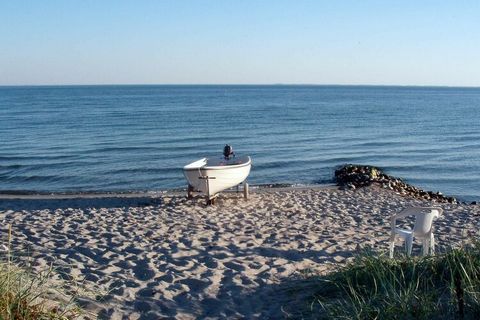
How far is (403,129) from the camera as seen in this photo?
41.8 m

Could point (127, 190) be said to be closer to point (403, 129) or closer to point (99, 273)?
point (99, 273)

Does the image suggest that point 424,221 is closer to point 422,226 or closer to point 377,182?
point 422,226

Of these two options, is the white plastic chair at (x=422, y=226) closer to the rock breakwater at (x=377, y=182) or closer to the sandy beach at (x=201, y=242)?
the sandy beach at (x=201, y=242)

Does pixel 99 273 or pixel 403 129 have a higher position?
pixel 99 273

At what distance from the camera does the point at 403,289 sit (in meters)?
5.56

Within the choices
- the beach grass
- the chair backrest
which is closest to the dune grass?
the chair backrest

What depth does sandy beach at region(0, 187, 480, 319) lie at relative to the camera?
650cm

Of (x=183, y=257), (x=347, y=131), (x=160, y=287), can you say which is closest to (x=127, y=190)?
(x=183, y=257)

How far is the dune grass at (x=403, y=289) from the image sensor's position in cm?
511

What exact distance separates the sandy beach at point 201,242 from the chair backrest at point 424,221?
3.23ft

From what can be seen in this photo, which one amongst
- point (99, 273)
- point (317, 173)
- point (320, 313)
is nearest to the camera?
point (320, 313)

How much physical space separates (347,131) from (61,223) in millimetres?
30389

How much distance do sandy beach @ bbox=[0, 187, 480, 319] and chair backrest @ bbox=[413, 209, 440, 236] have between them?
38.8 inches

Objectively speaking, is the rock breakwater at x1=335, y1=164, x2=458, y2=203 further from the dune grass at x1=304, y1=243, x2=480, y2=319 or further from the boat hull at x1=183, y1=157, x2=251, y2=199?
the dune grass at x1=304, y1=243, x2=480, y2=319
